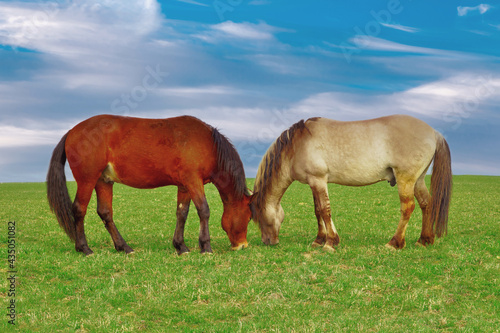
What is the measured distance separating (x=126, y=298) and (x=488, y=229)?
13.0m

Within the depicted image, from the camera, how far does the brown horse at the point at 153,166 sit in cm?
1070

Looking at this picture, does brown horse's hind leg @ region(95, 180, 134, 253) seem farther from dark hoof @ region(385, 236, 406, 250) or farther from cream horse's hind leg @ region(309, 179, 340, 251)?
dark hoof @ region(385, 236, 406, 250)

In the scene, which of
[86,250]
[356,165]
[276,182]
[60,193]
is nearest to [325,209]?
[356,165]

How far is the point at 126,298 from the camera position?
7.76 meters

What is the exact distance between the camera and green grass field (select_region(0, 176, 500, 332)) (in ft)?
22.5

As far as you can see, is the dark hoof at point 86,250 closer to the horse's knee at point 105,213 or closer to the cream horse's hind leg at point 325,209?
the horse's knee at point 105,213

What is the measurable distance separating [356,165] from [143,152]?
17.2ft

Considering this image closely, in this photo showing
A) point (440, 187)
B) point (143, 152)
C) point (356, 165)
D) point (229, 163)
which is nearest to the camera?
point (143, 152)

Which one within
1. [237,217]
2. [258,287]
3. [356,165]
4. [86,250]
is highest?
[356,165]

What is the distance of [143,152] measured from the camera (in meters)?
10.7

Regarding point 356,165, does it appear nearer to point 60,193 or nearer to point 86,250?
point 86,250

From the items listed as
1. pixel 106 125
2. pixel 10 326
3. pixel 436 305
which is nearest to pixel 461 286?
pixel 436 305
